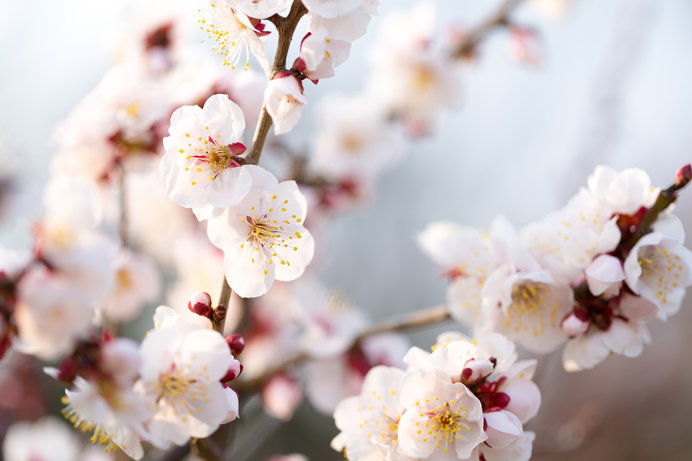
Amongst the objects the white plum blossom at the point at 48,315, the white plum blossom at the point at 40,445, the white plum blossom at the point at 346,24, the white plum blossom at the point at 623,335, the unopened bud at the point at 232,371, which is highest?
the white plum blossom at the point at 346,24

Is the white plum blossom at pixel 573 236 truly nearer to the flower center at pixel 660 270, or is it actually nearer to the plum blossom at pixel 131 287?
the flower center at pixel 660 270

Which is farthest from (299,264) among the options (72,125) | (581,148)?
(581,148)

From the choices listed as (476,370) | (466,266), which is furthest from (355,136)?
(476,370)

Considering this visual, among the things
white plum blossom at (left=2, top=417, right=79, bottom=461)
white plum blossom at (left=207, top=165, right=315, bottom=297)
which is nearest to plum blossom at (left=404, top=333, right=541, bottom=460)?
white plum blossom at (left=207, top=165, right=315, bottom=297)

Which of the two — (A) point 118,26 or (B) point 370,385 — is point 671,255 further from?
(A) point 118,26

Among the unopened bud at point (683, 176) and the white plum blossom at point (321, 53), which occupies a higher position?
the white plum blossom at point (321, 53)

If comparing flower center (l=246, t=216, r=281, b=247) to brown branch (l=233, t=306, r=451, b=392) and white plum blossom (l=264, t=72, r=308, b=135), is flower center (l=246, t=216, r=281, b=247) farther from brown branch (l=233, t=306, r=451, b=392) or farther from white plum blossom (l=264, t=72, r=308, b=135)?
brown branch (l=233, t=306, r=451, b=392)

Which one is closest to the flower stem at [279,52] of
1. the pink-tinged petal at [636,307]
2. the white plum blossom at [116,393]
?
the white plum blossom at [116,393]
